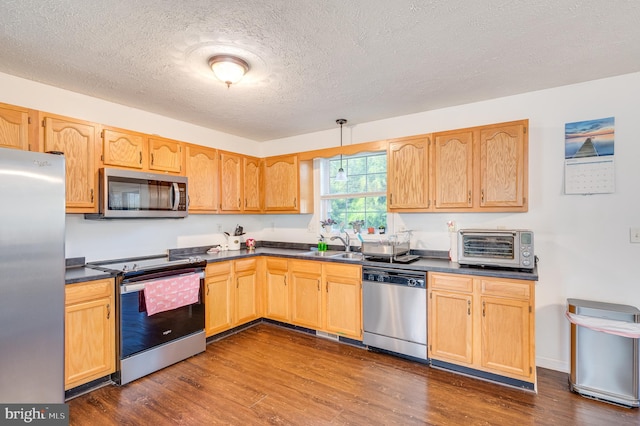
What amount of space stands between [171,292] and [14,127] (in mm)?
1723

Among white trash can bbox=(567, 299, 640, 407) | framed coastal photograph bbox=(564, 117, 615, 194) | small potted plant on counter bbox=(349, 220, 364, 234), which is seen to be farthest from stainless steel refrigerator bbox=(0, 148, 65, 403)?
framed coastal photograph bbox=(564, 117, 615, 194)

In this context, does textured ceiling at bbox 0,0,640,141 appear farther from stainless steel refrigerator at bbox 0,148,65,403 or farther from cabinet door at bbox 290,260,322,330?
cabinet door at bbox 290,260,322,330

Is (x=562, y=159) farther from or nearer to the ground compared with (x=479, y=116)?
nearer to the ground

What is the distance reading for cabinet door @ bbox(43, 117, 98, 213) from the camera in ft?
8.25

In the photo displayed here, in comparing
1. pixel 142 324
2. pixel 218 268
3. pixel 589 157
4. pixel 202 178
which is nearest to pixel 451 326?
pixel 589 157

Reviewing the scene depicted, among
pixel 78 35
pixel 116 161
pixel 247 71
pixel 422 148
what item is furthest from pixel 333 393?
pixel 78 35

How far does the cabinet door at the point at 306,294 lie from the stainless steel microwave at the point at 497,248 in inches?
59.2

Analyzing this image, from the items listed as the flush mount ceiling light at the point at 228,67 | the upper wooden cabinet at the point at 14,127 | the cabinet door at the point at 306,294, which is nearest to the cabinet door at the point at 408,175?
the cabinet door at the point at 306,294

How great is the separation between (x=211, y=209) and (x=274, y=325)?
5.35ft

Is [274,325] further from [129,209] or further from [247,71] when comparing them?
[247,71]

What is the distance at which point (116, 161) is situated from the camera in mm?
2898

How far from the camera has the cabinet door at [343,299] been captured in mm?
3258

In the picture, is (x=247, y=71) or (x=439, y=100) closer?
(x=247, y=71)

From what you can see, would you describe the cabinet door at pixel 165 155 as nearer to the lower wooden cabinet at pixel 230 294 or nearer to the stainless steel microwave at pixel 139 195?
the stainless steel microwave at pixel 139 195
